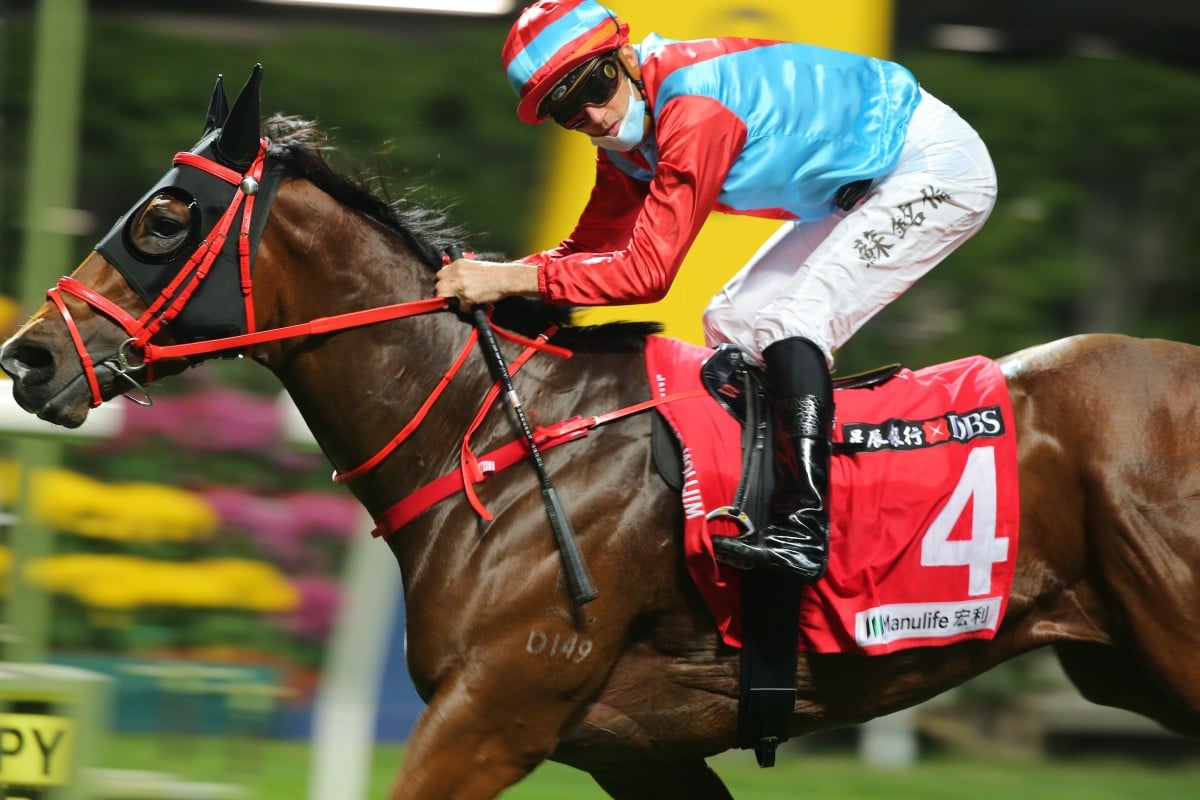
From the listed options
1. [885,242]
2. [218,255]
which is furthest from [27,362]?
[885,242]

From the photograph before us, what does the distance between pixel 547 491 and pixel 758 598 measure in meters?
0.53

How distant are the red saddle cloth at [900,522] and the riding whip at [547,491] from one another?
260mm

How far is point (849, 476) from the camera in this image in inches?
132

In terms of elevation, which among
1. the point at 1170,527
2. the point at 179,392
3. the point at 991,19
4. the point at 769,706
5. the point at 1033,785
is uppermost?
the point at 991,19

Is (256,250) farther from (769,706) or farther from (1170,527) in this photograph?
(1170,527)

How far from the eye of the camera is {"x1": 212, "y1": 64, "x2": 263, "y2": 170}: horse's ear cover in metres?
3.21

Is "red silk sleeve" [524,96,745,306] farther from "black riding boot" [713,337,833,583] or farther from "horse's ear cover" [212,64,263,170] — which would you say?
"horse's ear cover" [212,64,263,170]

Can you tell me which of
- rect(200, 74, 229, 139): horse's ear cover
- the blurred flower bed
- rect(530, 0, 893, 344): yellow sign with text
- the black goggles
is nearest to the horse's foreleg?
the black goggles

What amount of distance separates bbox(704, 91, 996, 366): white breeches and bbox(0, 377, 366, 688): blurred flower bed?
2.45m

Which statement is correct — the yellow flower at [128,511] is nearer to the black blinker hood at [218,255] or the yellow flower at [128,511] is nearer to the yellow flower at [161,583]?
the yellow flower at [161,583]

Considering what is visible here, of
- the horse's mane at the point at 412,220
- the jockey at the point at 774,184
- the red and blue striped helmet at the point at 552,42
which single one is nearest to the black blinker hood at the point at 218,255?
the horse's mane at the point at 412,220

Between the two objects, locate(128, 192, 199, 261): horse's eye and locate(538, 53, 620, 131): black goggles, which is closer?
locate(128, 192, 199, 261): horse's eye

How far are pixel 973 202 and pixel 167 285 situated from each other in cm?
183

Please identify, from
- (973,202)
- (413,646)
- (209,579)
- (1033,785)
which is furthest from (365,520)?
(1033,785)
